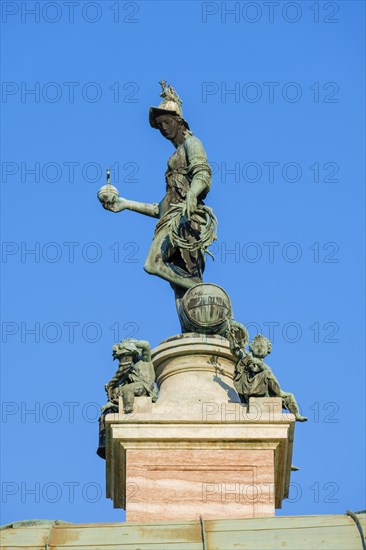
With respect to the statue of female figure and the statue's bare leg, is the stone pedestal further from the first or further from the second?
the statue of female figure

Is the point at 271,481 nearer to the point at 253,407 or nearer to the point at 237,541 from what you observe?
the point at 253,407

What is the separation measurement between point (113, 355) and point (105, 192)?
4272 millimetres

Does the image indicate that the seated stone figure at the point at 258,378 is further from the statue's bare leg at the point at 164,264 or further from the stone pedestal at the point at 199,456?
the statue's bare leg at the point at 164,264

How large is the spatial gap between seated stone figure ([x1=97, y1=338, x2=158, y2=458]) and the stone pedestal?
21 cm

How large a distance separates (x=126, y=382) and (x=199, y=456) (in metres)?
1.70

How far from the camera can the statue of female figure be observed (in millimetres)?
39656

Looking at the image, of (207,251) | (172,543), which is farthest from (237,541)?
(207,251)

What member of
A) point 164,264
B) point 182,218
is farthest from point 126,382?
point 182,218

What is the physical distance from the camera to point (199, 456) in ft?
121

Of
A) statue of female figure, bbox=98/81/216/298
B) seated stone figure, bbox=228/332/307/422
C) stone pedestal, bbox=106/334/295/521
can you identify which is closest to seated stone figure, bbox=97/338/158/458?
stone pedestal, bbox=106/334/295/521

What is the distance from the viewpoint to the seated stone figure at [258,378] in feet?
122

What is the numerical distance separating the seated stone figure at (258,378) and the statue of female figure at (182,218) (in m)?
2.53

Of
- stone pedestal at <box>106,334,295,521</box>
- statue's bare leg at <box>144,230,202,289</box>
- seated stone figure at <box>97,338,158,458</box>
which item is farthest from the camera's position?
statue's bare leg at <box>144,230,202,289</box>

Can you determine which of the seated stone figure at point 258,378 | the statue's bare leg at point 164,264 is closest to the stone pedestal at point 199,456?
the seated stone figure at point 258,378
